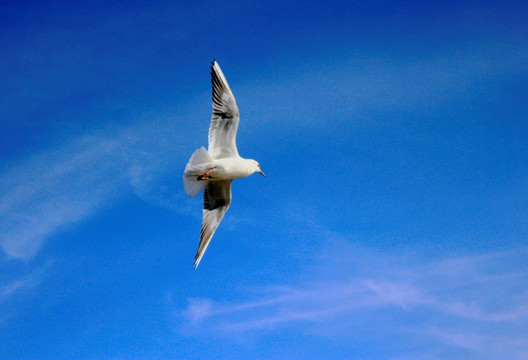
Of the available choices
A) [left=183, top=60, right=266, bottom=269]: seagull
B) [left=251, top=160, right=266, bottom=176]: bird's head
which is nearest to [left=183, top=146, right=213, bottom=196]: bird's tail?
[left=183, top=60, right=266, bottom=269]: seagull

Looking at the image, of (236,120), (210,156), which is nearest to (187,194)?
(210,156)

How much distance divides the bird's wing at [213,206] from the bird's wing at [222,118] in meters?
0.86

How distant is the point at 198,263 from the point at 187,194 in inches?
59.0

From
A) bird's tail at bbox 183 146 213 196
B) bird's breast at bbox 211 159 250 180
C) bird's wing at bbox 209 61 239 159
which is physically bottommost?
bird's tail at bbox 183 146 213 196

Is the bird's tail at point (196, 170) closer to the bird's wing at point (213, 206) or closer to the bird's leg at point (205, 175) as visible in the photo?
the bird's leg at point (205, 175)

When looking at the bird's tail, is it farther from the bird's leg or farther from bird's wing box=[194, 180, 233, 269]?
bird's wing box=[194, 180, 233, 269]

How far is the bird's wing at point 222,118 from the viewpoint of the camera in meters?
10.2

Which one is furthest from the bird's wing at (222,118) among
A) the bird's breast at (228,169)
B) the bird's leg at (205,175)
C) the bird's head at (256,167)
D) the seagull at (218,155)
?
the bird's head at (256,167)

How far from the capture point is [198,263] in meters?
10.7

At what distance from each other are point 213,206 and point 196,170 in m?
1.46

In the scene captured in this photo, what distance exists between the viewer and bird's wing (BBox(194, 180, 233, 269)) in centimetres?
1111

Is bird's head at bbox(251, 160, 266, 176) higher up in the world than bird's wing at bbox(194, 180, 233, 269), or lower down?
higher up

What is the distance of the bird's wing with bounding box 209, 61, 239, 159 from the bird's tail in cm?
46

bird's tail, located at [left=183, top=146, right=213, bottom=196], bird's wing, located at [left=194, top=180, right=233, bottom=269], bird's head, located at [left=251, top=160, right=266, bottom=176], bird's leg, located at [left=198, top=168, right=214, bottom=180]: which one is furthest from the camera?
bird's head, located at [left=251, top=160, right=266, bottom=176]
